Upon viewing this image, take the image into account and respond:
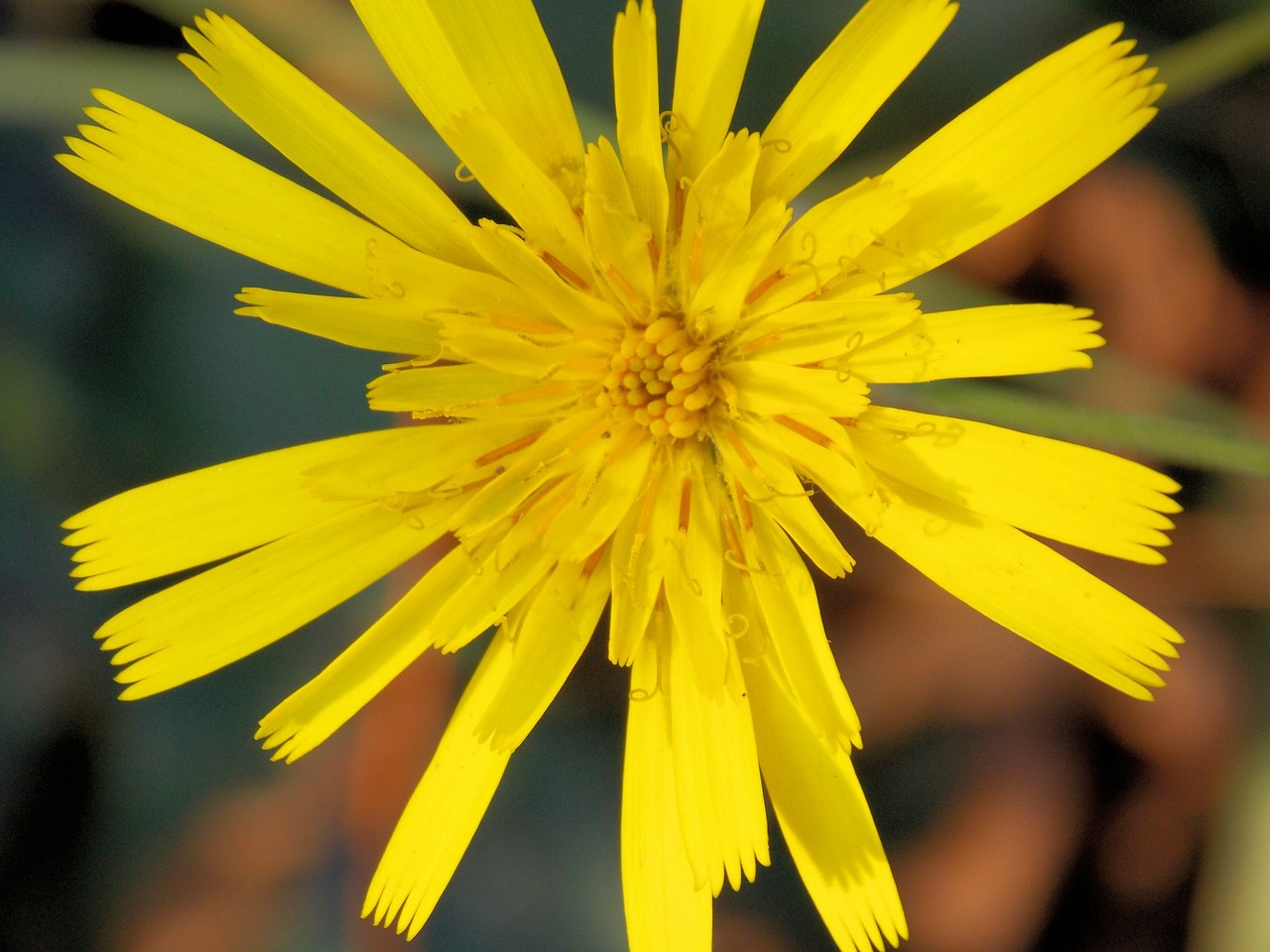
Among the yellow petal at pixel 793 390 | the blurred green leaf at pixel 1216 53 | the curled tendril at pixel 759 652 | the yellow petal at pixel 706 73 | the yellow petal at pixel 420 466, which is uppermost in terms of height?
the blurred green leaf at pixel 1216 53

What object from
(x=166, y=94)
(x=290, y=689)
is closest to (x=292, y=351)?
(x=166, y=94)

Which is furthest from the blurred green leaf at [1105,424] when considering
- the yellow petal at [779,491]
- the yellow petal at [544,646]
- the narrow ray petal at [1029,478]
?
the yellow petal at [544,646]

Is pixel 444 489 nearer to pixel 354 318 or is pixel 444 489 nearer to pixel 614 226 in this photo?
pixel 354 318

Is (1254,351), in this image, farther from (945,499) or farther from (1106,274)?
(945,499)

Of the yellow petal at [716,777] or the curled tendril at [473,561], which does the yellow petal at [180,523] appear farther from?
the yellow petal at [716,777]

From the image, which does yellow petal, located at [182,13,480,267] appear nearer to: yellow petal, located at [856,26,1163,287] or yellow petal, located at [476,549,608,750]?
yellow petal, located at [476,549,608,750]

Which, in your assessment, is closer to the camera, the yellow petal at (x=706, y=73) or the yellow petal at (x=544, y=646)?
the yellow petal at (x=706, y=73)

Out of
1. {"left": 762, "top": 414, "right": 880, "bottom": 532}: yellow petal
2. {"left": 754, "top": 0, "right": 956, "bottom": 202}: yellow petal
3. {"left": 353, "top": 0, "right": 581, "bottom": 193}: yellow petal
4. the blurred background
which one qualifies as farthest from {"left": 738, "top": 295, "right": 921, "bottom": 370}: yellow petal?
the blurred background
